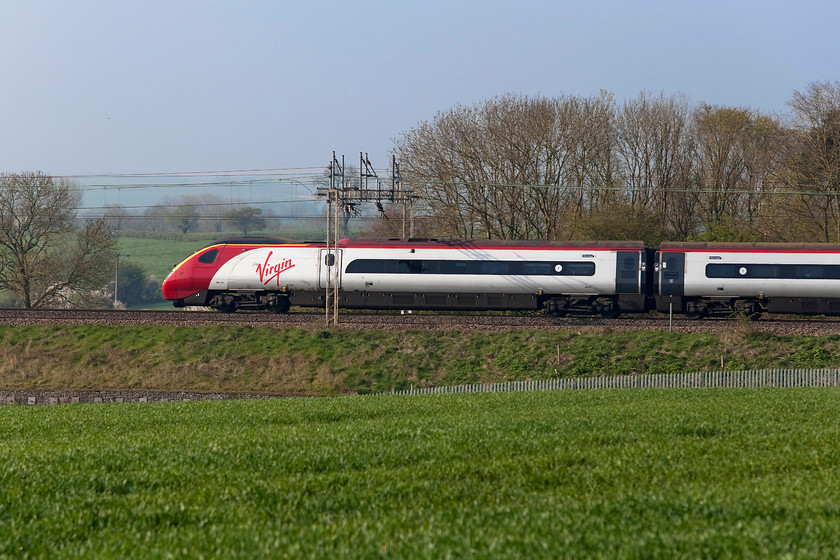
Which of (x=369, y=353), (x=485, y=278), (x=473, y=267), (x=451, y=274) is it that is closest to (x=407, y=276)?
(x=451, y=274)

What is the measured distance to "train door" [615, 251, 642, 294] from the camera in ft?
111

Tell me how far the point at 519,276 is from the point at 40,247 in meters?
32.2

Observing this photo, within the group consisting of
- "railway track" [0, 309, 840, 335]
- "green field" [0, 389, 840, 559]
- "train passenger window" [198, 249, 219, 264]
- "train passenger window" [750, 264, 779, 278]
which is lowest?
"green field" [0, 389, 840, 559]

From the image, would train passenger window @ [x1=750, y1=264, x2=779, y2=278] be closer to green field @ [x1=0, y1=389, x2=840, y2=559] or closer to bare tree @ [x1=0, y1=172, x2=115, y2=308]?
green field @ [x1=0, y1=389, x2=840, y2=559]

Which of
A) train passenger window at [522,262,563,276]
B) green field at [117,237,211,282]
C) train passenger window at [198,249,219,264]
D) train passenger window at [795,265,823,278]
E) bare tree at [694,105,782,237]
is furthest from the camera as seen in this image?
green field at [117,237,211,282]

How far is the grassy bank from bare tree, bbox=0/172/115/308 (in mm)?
17257

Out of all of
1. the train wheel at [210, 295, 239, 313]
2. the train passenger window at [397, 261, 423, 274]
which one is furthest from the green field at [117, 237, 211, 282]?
the train passenger window at [397, 261, 423, 274]

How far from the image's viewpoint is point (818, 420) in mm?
13328

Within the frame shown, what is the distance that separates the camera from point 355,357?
3036 cm

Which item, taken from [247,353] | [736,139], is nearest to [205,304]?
[247,353]

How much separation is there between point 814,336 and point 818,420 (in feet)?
60.6

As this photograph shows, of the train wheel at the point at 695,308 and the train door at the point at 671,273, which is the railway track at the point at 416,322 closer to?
the train wheel at the point at 695,308

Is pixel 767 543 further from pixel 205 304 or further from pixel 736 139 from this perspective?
pixel 736 139

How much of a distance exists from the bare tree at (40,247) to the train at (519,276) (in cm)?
1661
